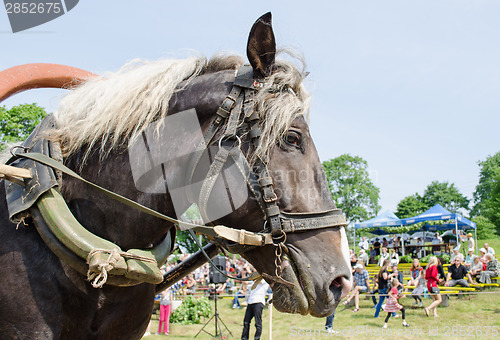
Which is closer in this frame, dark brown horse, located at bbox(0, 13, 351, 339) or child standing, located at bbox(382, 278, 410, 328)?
dark brown horse, located at bbox(0, 13, 351, 339)

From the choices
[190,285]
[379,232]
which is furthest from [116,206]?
[379,232]

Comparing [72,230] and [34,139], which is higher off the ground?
[34,139]

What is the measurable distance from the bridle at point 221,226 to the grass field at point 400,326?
8423mm

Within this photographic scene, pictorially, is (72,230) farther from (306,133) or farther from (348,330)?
(348,330)

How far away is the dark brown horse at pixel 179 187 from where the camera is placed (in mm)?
1921

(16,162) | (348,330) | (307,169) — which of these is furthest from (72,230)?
(348,330)

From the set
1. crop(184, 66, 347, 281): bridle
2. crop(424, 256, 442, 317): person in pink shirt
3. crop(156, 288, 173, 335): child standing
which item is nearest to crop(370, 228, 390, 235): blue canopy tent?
crop(424, 256, 442, 317): person in pink shirt

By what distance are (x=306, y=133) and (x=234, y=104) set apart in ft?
1.26

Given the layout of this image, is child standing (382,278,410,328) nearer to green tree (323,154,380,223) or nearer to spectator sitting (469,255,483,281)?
spectator sitting (469,255,483,281)

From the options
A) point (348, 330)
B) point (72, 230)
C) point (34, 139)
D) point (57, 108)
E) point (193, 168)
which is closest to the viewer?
point (72, 230)

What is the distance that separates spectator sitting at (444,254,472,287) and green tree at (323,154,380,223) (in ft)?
158

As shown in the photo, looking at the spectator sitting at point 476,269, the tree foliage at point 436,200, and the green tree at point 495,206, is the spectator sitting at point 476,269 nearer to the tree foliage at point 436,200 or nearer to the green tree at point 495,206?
the green tree at point 495,206

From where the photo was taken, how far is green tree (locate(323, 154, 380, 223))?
6234 cm

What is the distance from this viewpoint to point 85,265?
6.26 feet
